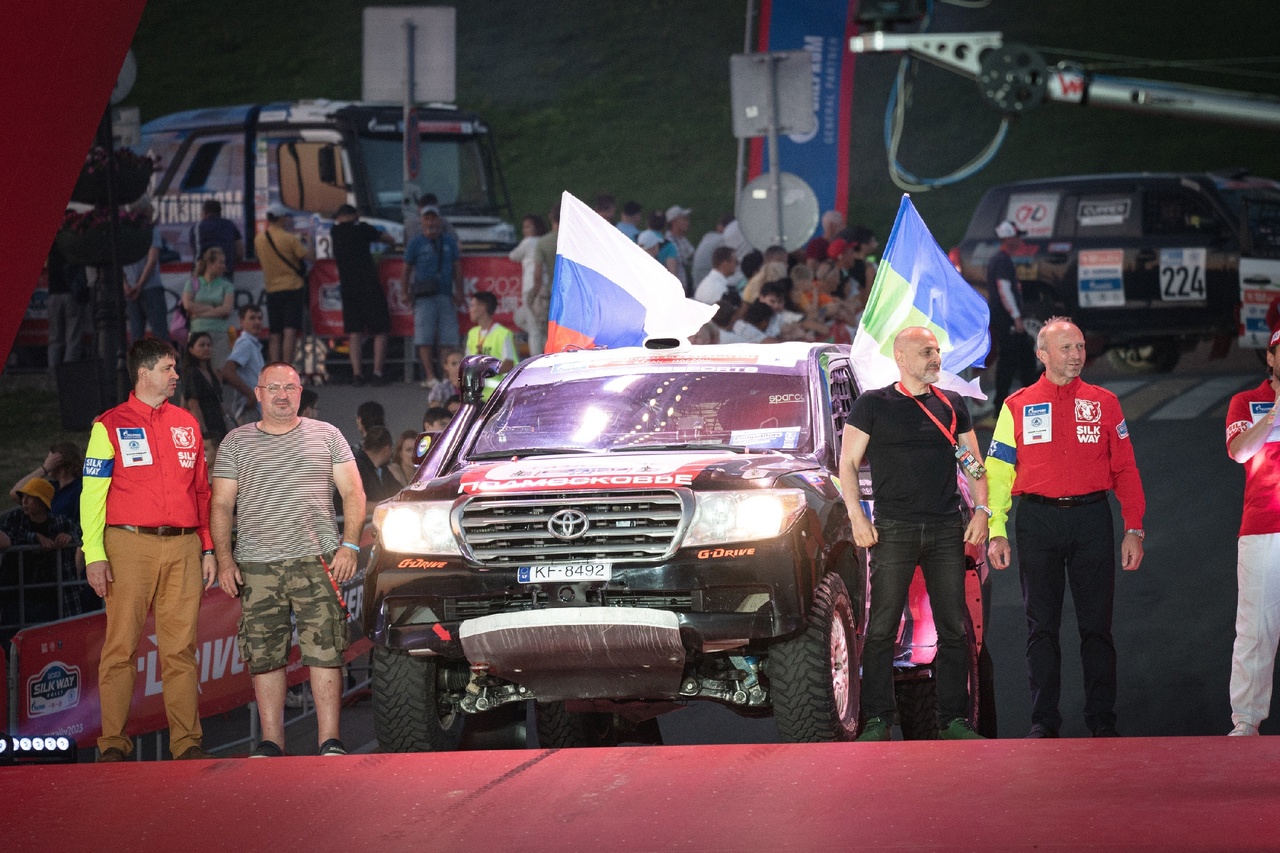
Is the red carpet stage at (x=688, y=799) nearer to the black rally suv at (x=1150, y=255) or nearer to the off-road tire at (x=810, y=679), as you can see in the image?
the off-road tire at (x=810, y=679)

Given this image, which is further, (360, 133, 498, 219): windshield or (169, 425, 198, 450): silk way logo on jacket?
(360, 133, 498, 219): windshield

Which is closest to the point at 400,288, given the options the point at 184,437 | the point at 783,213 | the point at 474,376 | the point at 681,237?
the point at 681,237

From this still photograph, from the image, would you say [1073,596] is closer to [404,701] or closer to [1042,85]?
[404,701]

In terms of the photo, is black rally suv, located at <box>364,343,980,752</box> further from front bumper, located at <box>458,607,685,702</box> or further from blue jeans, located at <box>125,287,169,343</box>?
blue jeans, located at <box>125,287,169,343</box>

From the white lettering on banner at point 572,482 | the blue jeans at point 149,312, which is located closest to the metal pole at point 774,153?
the blue jeans at point 149,312

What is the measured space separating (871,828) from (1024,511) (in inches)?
116

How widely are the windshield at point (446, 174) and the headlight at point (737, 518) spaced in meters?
15.2

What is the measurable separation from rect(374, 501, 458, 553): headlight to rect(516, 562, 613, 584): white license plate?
383 millimetres

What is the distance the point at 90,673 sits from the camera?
9242 mm

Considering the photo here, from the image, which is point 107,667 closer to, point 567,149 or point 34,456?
point 34,456

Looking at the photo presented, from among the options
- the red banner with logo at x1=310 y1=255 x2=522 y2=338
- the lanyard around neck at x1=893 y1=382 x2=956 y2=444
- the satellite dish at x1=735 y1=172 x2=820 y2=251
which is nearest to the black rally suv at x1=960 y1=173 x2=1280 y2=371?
the satellite dish at x1=735 y1=172 x2=820 y2=251

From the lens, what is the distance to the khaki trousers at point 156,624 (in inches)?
347

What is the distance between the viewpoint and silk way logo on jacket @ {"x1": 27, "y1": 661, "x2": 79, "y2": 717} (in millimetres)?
8789

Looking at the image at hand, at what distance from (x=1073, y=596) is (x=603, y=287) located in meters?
3.48
